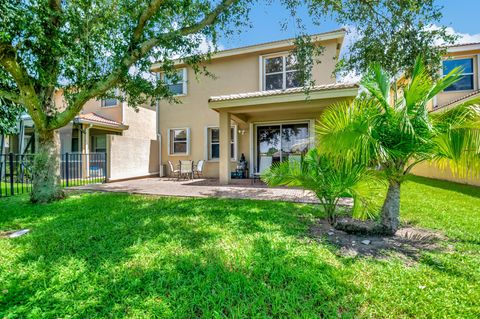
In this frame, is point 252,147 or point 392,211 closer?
point 392,211

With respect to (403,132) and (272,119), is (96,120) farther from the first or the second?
(403,132)

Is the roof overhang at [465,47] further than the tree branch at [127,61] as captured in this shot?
Yes

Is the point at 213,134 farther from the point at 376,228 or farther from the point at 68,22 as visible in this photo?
the point at 376,228

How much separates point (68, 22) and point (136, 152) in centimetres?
776

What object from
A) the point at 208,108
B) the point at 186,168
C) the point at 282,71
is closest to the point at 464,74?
the point at 282,71

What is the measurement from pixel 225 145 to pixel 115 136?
18.6ft

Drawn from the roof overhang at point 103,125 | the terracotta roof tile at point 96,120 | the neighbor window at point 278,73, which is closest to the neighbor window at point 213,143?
the neighbor window at point 278,73

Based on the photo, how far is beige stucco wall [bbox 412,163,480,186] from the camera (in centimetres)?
1100

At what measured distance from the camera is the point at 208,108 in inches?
547

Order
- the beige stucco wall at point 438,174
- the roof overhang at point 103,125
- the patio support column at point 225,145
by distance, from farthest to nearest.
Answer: the roof overhang at point 103,125
the beige stucco wall at point 438,174
the patio support column at point 225,145

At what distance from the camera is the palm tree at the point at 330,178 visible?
172 inches

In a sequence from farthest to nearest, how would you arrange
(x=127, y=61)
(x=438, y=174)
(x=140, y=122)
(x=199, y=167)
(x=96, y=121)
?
(x=140, y=122) < (x=96, y=121) < (x=438, y=174) < (x=199, y=167) < (x=127, y=61)

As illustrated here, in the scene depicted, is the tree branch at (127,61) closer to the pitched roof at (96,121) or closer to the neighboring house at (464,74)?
the pitched roof at (96,121)

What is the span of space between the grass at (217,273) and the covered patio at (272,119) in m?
4.82
